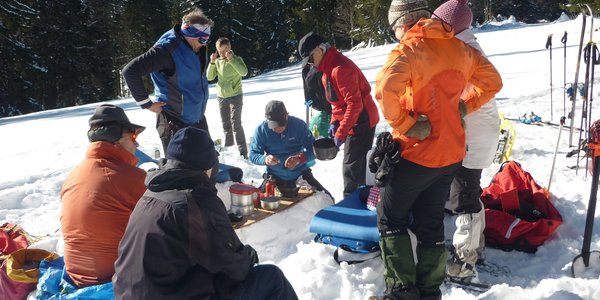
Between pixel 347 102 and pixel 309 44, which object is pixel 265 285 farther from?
pixel 309 44

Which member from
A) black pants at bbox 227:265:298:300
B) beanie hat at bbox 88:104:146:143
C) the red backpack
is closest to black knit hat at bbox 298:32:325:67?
beanie hat at bbox 88:104:146:143

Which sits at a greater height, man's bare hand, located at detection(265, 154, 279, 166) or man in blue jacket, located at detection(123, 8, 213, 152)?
man in blue jacket, located at detection(123, 8, 213, 152)

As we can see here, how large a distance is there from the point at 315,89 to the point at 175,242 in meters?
3.95

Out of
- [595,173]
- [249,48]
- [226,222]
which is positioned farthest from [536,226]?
[249,48]

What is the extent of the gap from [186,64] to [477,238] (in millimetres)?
2502

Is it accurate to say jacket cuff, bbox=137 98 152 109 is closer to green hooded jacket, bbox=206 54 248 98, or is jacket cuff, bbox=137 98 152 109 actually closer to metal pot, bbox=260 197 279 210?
metal pot, bbox=260 197 279 210

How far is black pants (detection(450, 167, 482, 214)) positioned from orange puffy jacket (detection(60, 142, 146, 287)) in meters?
1.90

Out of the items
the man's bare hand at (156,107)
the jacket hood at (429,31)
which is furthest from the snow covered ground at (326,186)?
the jacket hood at (429,31)

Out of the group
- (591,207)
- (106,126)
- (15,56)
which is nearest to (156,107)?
(106,126)

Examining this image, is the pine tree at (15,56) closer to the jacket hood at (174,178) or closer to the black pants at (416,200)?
the jacket hood at (174,178)

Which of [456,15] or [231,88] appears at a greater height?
[456,15]

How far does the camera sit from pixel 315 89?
5.69m

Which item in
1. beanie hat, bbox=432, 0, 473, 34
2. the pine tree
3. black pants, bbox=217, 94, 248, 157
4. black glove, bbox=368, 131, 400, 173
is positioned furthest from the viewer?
the pine tree

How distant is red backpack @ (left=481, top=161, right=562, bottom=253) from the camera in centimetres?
362
